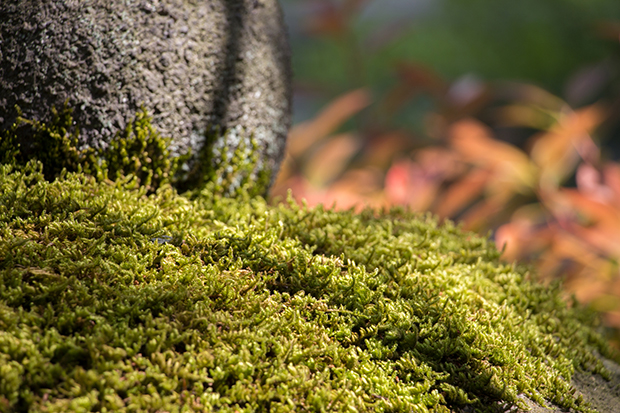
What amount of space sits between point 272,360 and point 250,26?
2.90ft

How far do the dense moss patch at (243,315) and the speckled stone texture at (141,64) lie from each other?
0.53 ft

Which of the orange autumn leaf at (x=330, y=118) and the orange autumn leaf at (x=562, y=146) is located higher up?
the orange autumn leaf at (x=562, y=146)

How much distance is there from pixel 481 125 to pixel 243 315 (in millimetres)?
3112

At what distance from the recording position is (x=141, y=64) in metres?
1.02

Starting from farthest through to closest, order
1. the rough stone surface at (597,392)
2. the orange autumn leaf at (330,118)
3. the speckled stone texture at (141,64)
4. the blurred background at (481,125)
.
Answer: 1. the orange autumn leaf at (330,118)
2. the blurred background at (481,125)
3. the speckled stone texture at (141,64)
4. the rough stone surface at (597,392)

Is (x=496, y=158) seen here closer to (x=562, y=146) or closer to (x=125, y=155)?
(x=562, y=146)

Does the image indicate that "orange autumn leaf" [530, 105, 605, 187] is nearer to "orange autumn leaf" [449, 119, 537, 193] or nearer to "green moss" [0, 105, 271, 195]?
"orange autumn leaf" [449, 119, 537, 193]

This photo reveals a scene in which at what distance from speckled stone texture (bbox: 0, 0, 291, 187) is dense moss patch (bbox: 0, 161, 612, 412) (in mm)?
163

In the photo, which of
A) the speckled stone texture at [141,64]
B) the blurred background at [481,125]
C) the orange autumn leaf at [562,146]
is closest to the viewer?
the speckled stone texture at [141,64]

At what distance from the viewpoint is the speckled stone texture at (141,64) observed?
3.11 ft

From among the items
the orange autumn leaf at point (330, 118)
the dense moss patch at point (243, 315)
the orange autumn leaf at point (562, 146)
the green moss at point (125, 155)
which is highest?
the orange autumn leaf at point (562, 146)

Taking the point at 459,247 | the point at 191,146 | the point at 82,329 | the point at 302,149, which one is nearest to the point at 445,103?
the point at 302,149

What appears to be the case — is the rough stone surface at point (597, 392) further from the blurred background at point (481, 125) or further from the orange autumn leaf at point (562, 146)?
the orange autumn leaf at point (562, 146)

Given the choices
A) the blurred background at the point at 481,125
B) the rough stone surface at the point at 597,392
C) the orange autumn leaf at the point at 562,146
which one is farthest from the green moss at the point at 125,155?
the orange autumn leaf at the point at 562,146
